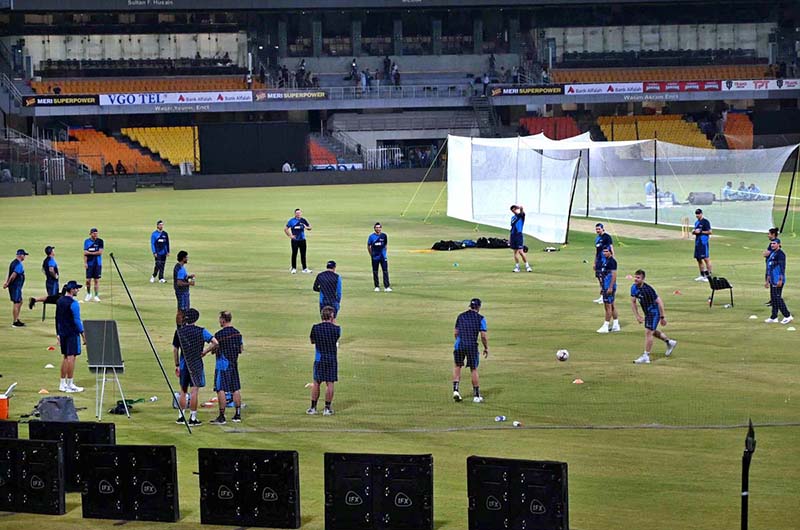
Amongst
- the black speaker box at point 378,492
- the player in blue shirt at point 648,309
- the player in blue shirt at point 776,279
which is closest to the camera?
the black speaker box at point 378,492

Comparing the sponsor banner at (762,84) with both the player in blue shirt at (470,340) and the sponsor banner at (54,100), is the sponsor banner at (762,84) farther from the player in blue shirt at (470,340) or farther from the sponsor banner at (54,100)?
the player in blue shirt at (470,340)

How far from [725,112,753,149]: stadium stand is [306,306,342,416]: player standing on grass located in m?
69.4

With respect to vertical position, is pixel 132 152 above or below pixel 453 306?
above

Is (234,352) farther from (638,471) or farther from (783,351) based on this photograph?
(783,351)

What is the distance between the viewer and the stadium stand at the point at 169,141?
82500 millimetres

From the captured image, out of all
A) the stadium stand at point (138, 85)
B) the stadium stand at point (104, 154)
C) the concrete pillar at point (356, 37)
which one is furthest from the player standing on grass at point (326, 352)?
the concrete pillar at point (356, 37)

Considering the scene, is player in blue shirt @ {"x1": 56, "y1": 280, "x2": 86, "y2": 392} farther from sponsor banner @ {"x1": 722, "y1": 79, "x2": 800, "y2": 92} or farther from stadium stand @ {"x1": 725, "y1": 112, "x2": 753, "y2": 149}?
sponsor banner @ {"x1": 722, "y1": 79, "x2": 800, "y2": 92}

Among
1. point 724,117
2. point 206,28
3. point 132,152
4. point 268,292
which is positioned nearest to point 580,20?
point 724,117

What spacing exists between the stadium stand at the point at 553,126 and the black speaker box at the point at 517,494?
75349 millimetres

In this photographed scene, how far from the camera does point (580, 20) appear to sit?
315 feet

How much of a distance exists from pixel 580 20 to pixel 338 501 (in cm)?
8647

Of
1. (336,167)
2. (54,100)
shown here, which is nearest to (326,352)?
(336,167)

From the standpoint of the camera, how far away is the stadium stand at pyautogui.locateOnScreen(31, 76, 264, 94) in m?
86.8

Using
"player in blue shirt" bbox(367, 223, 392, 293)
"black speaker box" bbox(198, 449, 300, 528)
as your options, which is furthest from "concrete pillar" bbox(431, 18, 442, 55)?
"black speaker box" bbox(198, 449, 300, 528)
